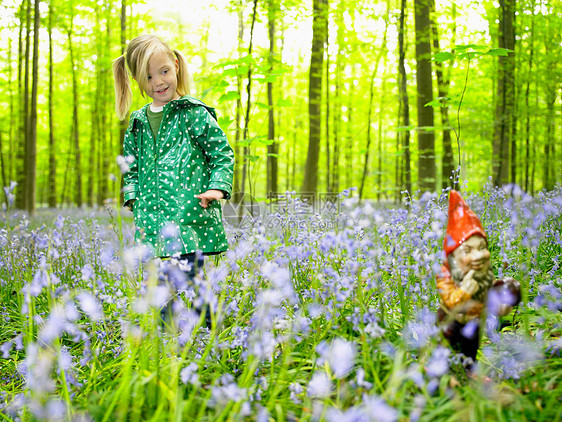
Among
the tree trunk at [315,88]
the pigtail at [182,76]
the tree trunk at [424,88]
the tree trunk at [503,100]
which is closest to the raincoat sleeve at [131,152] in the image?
the pigtail at [182,76]

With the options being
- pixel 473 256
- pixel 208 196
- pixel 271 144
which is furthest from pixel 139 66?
pixel 271 144

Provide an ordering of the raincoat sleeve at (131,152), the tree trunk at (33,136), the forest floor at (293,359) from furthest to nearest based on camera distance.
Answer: the tree trunk at (33,136) < the raincoat sleeve at (131,152) < the forest floor at (293,359)

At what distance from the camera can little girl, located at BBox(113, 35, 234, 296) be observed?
2713 mm

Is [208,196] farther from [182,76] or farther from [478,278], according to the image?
[478,278]

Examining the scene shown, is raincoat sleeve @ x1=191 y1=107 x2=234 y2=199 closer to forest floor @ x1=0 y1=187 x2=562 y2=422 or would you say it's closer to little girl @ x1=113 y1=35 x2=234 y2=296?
little girl @ x1=113 y1=35 x2=234 y2=296

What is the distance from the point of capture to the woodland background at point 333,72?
6.39 m

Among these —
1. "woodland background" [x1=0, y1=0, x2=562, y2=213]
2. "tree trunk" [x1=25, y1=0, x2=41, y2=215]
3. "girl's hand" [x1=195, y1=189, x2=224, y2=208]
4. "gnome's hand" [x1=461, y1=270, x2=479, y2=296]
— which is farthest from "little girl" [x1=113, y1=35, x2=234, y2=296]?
"tree trunk" [x1=25, y1=0, x2=41, y2=215]

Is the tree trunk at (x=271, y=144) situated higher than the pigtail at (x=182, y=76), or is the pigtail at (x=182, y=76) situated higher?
the tree trunk at (x=271, y=144)

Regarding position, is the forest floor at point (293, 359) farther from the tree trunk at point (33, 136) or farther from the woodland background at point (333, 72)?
the tree trunk at point (33, 136)

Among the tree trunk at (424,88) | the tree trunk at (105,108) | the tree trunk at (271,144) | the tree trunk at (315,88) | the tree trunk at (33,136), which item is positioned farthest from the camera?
the tree trunk at (105,108)

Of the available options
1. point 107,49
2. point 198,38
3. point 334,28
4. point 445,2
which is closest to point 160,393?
point 445,2

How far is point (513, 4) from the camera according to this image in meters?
7.16

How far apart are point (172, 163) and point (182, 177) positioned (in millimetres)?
119

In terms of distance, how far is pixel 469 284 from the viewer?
1.63 metres
